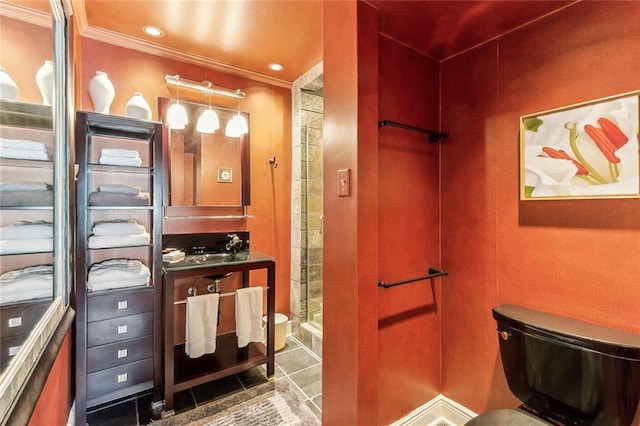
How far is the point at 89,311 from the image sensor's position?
177 cm

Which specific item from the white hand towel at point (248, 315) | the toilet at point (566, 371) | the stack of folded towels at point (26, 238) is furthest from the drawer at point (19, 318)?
the toilet at point (566, 371)

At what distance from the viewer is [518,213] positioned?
4.82 ft

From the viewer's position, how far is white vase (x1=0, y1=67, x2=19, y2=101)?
2.75 feet

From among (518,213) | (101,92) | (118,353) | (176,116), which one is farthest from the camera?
(176,116)

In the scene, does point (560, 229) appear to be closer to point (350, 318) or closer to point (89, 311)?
point (350, 318)

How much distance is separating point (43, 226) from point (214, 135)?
1.61m

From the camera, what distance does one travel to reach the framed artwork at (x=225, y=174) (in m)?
2.65

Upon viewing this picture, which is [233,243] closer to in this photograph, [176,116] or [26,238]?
[176,116]

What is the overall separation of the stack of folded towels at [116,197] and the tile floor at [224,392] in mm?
1310

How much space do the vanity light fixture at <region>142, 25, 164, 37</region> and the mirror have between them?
448 mm

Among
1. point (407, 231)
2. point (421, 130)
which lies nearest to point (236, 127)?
point (421, 130)

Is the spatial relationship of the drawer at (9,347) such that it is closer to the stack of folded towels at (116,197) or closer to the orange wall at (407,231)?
the stack of folded towels at (116,197)

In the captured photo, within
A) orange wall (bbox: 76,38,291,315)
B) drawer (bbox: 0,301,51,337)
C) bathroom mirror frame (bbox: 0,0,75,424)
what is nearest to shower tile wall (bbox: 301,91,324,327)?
orange wall (bbox: 76,38,291,315)

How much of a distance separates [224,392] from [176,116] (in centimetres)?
208
